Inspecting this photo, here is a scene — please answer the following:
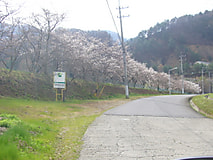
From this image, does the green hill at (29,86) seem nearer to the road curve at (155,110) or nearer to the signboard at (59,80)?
the signboard at (59,80)

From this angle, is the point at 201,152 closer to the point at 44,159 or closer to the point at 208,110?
the point at 44,159

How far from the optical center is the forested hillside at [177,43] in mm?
111256

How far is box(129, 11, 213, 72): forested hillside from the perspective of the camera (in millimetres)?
111256

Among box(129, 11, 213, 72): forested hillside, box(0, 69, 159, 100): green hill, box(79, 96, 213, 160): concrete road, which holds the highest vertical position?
box(129, 11, 213, 72): forested hillside

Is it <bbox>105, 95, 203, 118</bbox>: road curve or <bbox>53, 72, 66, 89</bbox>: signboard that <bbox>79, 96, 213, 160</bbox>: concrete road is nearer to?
<bbox>105, 95, 203, 118</bbox>: road curve

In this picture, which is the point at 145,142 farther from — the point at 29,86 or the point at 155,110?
the point at 29,86

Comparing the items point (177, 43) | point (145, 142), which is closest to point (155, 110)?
point (145, 142)

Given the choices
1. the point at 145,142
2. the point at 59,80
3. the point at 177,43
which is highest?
the point at 177,43

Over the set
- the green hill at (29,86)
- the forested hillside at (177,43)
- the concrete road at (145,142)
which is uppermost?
the forested hillside at (177,43)

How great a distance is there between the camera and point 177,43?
12094cm

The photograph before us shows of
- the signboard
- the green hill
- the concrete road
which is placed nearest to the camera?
the concrete road

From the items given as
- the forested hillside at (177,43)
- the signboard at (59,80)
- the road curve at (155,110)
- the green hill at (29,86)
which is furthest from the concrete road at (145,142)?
the forested hillside at (177,43)

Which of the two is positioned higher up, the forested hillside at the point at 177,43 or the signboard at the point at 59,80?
the forested hillside at the point at 177,43

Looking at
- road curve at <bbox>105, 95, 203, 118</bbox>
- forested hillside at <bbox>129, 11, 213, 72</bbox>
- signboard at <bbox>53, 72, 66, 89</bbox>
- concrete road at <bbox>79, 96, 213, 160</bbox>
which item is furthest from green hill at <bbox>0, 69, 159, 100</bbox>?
forested hillside at <bbox>129, 11, 213, 72</bbox>
